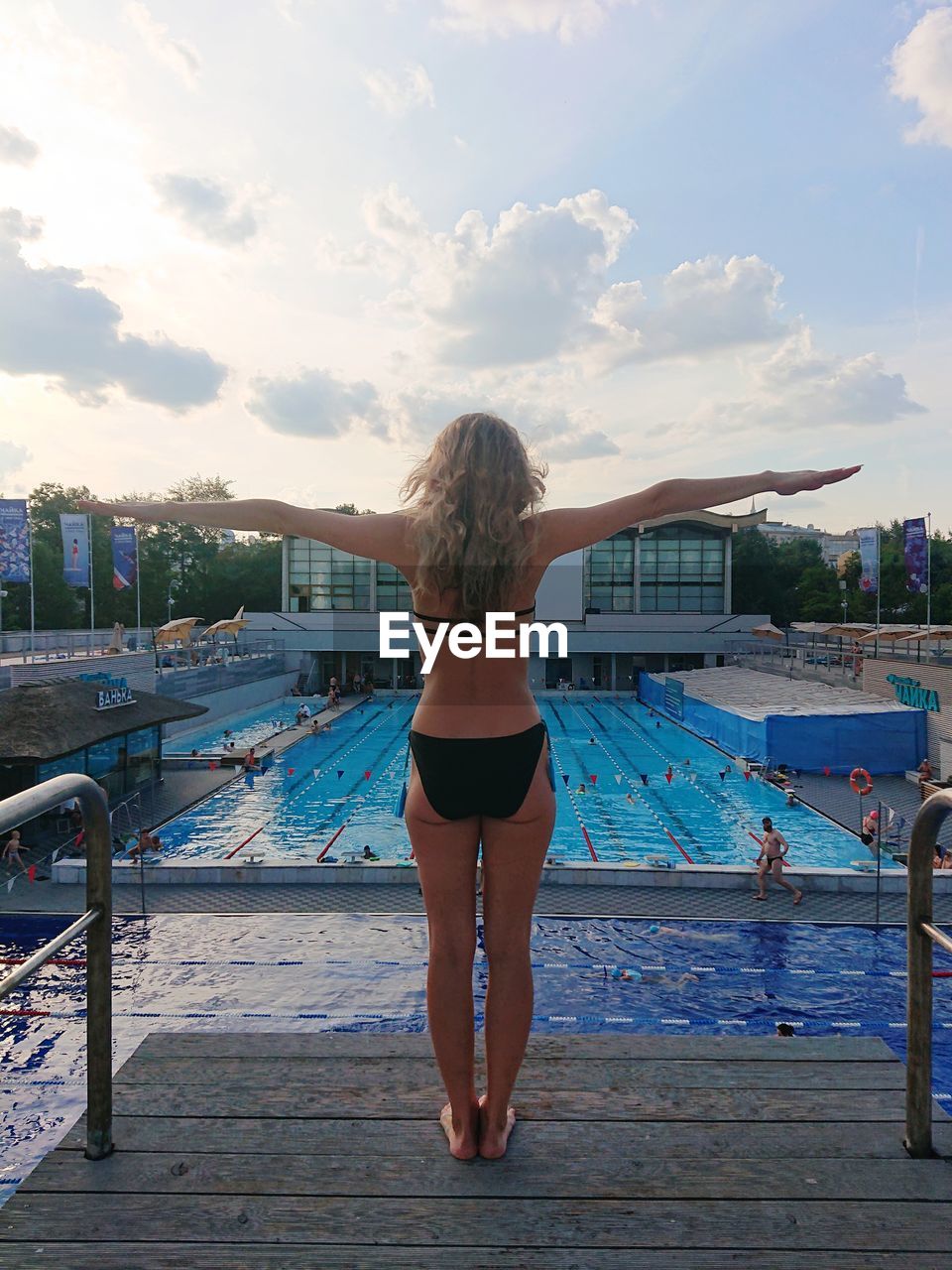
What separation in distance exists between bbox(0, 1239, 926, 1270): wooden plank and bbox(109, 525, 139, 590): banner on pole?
2619 cm

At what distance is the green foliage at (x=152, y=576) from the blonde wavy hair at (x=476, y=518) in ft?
134

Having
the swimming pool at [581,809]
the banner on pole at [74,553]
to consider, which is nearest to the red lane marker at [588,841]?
the swimming pool at [581,809]

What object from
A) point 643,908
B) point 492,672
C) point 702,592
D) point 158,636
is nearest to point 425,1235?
point 492,672

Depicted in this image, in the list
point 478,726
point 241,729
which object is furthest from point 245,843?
point 241,729

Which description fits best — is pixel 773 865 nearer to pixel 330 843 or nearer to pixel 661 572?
pixel 330 843

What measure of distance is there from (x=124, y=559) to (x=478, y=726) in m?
27.1

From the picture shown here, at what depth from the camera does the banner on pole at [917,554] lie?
81.6 ft

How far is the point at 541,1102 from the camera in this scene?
229cm

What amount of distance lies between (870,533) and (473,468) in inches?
1217

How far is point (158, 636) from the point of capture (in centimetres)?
2909

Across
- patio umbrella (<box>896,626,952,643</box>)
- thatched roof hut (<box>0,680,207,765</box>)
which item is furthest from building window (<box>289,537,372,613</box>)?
thatched roof hut (<box>0,680,207,765</box>)

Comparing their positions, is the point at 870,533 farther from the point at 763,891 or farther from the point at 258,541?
the point at 258,541

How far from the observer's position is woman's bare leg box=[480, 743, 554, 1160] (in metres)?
2.05

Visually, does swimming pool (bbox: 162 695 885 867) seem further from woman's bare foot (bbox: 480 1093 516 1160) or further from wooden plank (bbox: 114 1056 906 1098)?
woman's bare foot (bbox: 480 1093 516 1160)
